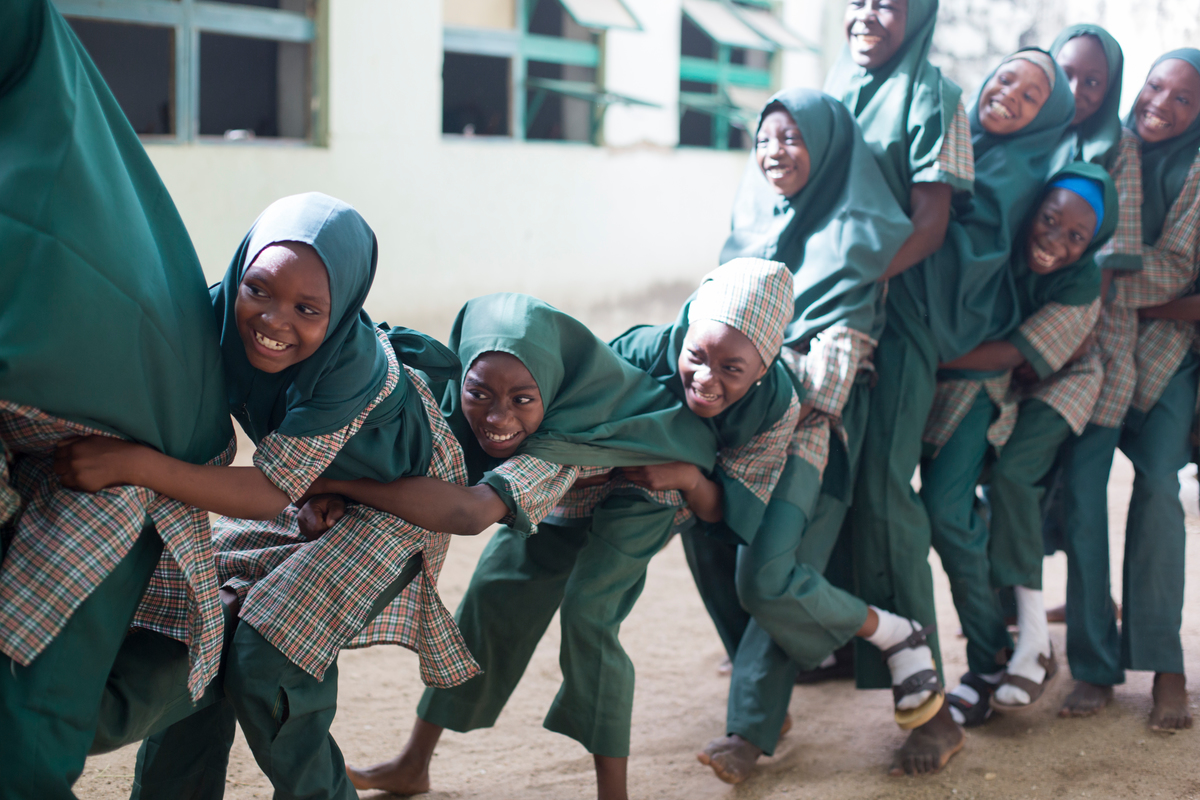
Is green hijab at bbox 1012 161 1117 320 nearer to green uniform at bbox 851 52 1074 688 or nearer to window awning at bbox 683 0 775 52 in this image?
green uniform at bbox 851 52 1074 688

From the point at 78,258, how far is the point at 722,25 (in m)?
7.81

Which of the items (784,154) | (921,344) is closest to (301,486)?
(784,154)

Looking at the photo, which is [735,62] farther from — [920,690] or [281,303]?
[281,303]

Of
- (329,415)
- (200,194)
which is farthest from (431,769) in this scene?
(200,194)

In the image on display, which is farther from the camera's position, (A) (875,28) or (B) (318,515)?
(A) (875,28)

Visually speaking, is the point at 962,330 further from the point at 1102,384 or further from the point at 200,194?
the point at 200,194

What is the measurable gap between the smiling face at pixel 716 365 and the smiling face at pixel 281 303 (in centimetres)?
108

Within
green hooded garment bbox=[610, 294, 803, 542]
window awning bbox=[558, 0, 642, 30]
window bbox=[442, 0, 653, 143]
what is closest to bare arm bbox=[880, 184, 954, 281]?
green hooded garment bbox=[610, 294, 803, 542]

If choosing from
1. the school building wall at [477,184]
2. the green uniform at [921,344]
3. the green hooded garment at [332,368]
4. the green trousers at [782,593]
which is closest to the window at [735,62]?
the school building wall at [477,184]

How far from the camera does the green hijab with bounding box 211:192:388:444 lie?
1.95 m

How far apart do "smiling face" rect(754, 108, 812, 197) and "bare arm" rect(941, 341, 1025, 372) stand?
2.50ft

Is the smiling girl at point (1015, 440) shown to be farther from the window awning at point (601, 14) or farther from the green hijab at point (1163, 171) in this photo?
the window awning at point (601, 14)

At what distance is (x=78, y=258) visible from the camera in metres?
1.61

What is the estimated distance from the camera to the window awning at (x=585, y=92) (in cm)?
766
